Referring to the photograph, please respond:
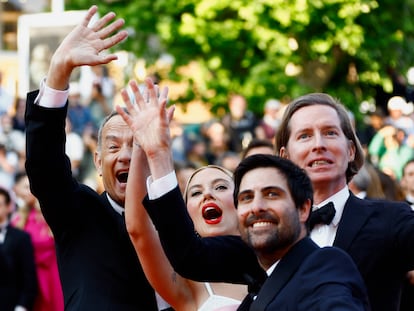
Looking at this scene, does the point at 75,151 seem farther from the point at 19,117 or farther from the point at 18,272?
the point at 18,272

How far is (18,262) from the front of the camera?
11.9 metres

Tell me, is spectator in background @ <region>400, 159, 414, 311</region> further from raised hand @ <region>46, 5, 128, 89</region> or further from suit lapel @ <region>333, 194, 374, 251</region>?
raised hand @ <region>46, 5, 128, 89</region>

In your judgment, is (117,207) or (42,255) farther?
Answer: (42,255)

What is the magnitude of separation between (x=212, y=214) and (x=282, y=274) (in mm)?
1937

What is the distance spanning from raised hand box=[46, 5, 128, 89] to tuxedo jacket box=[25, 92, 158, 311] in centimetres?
17

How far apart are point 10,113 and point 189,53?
3653 mm

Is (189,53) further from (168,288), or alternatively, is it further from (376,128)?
(168,288)

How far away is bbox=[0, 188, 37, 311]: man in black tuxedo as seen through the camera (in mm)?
11703

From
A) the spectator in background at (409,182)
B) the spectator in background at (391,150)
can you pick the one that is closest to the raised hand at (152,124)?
the spectator in background at (409,182)

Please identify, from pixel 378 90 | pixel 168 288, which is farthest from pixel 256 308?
pixel 378 90

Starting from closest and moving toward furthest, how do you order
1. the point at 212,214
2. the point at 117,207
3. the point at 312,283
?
the point at 312,283 < the point at 117,207 < the point at 212,214

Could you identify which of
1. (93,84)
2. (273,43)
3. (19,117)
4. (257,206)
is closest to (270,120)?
(273,43)

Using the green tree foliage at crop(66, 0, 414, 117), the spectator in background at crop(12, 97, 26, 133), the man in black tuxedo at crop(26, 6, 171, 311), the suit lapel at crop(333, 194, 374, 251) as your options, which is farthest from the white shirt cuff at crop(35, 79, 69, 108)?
the green tree foliage at crop(66, 0, 414, 117)

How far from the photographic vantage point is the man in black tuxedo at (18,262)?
11.7m
